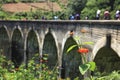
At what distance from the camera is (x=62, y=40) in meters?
19.2

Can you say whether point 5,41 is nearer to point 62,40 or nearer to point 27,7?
point 62,40

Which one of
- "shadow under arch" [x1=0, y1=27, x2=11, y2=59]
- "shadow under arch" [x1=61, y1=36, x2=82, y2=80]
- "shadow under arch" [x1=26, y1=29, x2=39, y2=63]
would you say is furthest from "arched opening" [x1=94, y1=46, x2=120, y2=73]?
"shadow under arch" [x1=0, y1=27, x2=11, y2=59]

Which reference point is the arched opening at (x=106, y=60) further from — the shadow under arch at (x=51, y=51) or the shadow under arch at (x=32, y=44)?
the shadow under arch at (x=32, y=44)

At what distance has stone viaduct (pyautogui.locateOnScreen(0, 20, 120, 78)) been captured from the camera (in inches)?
511

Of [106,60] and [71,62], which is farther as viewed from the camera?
[71,62]

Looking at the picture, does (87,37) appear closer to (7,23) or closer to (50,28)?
(50,28)

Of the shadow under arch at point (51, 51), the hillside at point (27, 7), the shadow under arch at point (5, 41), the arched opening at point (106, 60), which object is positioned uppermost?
the arched opening at point (106, 60)

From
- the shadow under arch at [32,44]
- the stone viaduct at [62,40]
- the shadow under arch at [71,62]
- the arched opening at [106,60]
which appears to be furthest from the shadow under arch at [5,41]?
the arched opening at [106,60]

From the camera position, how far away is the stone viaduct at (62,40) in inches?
511

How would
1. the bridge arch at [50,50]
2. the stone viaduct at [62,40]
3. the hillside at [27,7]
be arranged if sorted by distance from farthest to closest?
A: the hillside at [27,7]
the bridge arch at [50,50]
the stone viaduct at [62,40]

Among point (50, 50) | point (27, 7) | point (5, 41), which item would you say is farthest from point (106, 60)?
point (27, 7)

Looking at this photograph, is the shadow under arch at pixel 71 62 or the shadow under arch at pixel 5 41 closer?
the shadow under arch at pixel 71 62

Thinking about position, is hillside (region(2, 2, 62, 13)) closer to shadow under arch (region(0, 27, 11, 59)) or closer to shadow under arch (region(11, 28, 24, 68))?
shadow under arch (region(0, 27, 11, 59))

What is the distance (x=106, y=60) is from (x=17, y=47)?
1848cm
